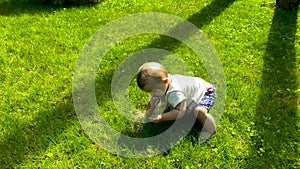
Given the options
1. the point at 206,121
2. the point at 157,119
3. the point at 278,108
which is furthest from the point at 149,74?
the point at 278,108

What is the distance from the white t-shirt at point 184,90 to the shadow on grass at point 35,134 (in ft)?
3.98

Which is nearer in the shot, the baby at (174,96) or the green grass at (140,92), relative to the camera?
the baby at (174,96)

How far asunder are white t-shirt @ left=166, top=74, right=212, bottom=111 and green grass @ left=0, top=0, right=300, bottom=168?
42 cm

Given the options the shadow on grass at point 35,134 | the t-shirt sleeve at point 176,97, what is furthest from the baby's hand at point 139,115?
the shadow on grass at point 35,134

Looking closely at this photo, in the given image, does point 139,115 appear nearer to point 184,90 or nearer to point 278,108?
point 184,90

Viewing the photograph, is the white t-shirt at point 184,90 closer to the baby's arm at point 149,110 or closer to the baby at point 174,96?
the baby at point 174,96

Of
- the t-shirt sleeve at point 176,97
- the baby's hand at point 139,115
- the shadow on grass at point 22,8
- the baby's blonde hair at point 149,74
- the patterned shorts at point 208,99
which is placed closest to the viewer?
the baby's blonde hair at point 149,74

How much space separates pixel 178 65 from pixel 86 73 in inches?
49.4

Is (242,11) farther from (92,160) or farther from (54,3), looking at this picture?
(92,160)

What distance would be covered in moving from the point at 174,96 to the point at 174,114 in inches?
8.8

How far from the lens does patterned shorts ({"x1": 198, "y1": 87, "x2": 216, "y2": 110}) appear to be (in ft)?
13.1

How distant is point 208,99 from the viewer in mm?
4039

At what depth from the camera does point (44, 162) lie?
3.62 meters

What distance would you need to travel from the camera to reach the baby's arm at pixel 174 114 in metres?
3.71
